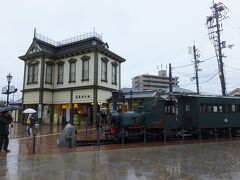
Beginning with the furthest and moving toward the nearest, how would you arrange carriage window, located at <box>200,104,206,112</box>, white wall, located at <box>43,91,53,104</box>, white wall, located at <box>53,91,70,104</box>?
white wall, located at <box>43,91,53,104</box> < white wall, located at <box>53,91,70,104</box> < carriage window, located at <box>200,104,206,112</box>

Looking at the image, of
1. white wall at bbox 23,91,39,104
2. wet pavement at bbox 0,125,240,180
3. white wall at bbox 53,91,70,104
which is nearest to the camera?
wet pavement at bbox 0,125,240,180

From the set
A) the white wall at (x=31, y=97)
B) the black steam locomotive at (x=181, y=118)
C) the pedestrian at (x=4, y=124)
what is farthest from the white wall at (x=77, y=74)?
the pedestrian at (x=4, y=124)

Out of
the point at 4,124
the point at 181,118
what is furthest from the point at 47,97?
the point at 4,124

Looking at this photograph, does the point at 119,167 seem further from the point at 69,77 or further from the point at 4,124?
the point at 69,77

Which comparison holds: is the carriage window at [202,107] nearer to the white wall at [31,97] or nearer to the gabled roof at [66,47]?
the gabled roof at [66,47]

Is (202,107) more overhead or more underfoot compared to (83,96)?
more underfoot

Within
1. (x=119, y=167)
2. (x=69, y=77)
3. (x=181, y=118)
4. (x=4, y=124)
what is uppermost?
(x=69, y=77)

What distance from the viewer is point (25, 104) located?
33.8 meters

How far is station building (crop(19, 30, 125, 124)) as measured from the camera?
29.4 m

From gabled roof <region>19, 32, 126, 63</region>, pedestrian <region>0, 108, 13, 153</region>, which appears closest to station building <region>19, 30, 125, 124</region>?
gabled roof <region>19, 32, 126, 63</region>

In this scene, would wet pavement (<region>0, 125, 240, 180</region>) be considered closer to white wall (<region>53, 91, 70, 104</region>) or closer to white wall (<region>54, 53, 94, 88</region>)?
white wall (<region>54, 53, 94, 88</region>)

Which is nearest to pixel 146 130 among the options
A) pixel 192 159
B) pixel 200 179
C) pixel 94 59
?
pixel 192 159

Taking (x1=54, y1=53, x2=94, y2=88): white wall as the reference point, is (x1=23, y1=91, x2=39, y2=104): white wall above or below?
below

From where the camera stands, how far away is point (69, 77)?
1232 inches
